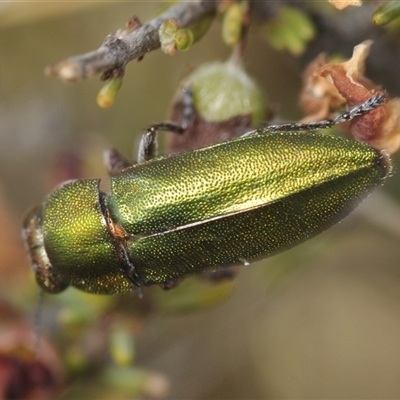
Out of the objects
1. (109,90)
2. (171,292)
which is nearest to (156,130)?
(109,90)

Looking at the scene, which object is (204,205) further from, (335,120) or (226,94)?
(335,120)

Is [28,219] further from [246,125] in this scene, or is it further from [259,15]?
[259,15]

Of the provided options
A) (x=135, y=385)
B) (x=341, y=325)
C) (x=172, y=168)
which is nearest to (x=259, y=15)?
(x=172, y=168)

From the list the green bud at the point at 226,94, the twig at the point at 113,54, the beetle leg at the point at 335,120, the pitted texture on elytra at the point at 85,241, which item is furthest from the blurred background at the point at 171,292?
the twig at the point at 113,54

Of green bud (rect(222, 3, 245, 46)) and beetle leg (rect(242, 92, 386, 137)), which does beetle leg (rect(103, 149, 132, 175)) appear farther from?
green bud (rect(222, 3, 245, 46))

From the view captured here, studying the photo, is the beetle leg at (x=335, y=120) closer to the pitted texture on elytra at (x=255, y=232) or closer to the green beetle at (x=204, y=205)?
the green beetle at (x=204, y=205)
